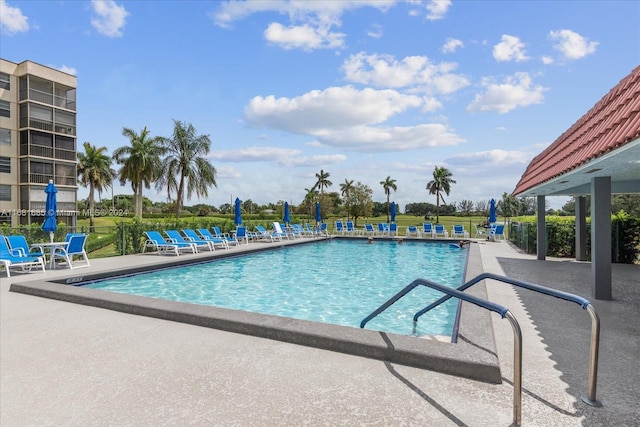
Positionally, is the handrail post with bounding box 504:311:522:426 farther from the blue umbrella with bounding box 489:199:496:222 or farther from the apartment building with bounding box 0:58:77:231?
the apartment building with bounding box 0:58:77:231

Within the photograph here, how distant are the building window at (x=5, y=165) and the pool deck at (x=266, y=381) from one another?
1329 inches

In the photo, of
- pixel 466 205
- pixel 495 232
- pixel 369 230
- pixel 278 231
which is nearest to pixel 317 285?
pixel 278 231

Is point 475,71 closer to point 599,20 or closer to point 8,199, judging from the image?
point 599,20

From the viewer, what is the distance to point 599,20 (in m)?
8.18

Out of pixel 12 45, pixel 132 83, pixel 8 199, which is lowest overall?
pixel 8 199

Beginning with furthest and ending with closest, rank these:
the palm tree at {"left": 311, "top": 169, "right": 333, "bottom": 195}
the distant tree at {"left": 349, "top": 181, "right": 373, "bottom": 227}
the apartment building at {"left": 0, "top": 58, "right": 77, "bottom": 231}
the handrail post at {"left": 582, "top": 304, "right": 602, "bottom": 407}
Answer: the palm tree at {"left": 311, "top": 169, "right": 333, "bottom": 195} < the distant tree at {"left": 349, "top": 181, "right": 373, "bottom": 227} < the apartment building at {"left": 0, "top": 58, "right": 77, "bottom": 231} < the handrail post at {"left": 582, "top": 304, "right": 602, "bottom": 407}

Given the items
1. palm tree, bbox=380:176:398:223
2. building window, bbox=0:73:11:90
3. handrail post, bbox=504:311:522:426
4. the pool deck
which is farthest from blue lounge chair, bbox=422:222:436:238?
palm tree, bbox=380:176:398:223

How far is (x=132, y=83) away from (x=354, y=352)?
52.1 ft

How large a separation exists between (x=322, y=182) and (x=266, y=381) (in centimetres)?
6736

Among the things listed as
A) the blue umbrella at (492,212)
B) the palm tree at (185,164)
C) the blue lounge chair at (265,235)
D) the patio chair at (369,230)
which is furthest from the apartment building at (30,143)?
the blue umbrella at (492,212)

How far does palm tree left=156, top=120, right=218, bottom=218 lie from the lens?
32.0m

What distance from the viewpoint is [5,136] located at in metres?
31.4

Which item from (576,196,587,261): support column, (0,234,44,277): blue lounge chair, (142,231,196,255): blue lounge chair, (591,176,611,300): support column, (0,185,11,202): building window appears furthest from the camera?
(0,185,11,202): building window

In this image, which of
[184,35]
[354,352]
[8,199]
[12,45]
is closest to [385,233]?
[184,35]
